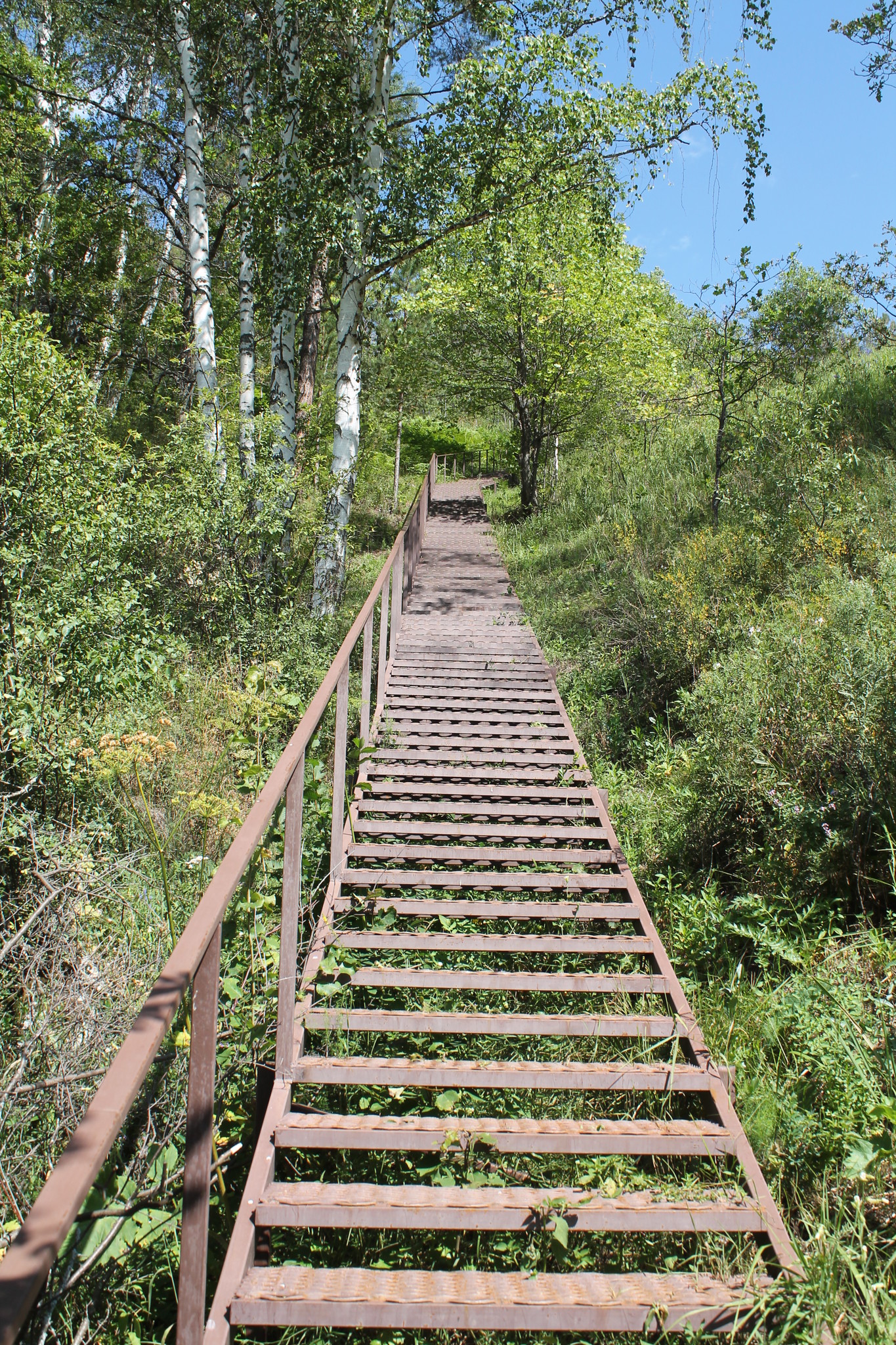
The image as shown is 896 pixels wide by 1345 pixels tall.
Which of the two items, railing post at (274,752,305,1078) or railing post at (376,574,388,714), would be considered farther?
railing post at (376,574,388,714)

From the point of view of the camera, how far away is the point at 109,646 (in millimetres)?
6238

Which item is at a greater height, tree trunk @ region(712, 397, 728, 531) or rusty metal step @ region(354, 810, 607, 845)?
tree trunk @ region(712, 397, 728, 531)

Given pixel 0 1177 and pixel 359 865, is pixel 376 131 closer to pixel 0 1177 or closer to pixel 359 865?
pixel 359 865

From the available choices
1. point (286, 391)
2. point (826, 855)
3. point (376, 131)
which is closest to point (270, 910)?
point (826, 855)

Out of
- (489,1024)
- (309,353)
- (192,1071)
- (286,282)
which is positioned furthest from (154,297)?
(192,1071)

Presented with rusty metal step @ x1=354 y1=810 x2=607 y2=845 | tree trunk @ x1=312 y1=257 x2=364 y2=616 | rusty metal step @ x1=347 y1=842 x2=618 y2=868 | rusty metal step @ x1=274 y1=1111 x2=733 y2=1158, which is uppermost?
tree trunk @ x1=312 y1=257 x2=364 y2=616

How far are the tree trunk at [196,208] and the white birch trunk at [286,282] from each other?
32.2 inches

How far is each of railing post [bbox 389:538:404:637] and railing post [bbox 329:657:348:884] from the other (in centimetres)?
366

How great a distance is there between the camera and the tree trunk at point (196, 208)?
1012cm

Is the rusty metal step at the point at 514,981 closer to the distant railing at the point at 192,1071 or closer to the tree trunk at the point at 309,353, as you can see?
the distant railing at the point at 192,1071

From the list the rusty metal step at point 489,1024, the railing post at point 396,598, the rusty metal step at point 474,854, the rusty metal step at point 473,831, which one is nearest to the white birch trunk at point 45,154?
the railing post at point 396,598

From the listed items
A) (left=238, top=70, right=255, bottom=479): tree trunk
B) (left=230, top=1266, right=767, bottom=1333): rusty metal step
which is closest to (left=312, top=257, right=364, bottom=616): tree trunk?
(left=238, top=70, right=255, bottom=479): tree trunk

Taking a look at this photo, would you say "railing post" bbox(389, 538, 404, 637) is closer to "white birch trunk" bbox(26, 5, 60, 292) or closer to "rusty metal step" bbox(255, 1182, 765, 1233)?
"rusty metal step" bbox(255, 1182, 765, 1233)

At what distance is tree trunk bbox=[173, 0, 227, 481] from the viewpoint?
10.1 metres
